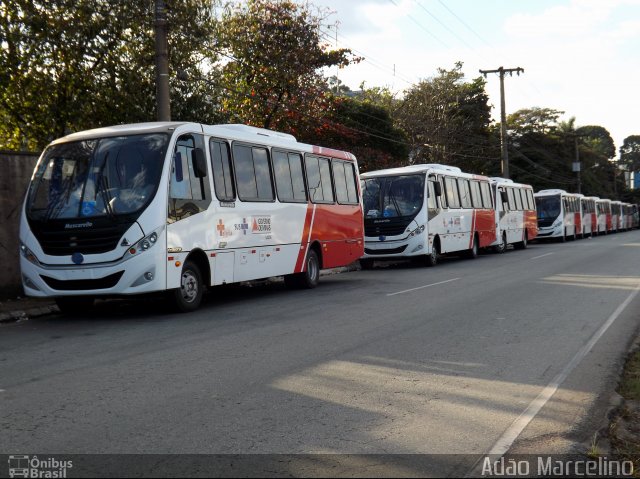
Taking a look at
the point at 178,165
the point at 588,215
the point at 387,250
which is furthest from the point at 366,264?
the point at 588,215

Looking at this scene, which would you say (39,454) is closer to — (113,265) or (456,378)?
(456,378)

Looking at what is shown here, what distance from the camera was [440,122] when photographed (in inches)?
1863

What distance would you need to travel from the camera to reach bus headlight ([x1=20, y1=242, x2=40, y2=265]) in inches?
452

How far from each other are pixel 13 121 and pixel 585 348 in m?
14.9

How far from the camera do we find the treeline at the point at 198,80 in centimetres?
1731

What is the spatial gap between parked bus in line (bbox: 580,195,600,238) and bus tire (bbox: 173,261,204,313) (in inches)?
1648

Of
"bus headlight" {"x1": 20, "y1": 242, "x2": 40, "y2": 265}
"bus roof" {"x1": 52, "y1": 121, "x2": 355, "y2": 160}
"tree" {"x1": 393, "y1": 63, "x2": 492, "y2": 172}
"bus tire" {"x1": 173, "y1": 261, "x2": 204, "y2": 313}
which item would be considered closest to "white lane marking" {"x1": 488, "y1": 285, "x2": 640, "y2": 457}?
"bus tire" {"x1": 173, "y1": 261, "x2": 204, "y2": 313}

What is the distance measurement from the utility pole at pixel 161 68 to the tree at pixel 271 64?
344 inches

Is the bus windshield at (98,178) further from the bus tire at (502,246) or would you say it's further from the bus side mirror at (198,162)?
the bus tire at (502,246)

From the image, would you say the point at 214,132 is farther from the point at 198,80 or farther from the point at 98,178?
the point at 198,80

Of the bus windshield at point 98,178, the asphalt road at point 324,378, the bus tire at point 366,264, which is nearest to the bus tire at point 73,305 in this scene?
the asphalt road at point 324,378

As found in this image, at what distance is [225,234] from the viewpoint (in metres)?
13.0

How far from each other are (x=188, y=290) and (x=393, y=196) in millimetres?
11567

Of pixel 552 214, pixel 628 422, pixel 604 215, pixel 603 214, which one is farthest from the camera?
pixel 604 215
